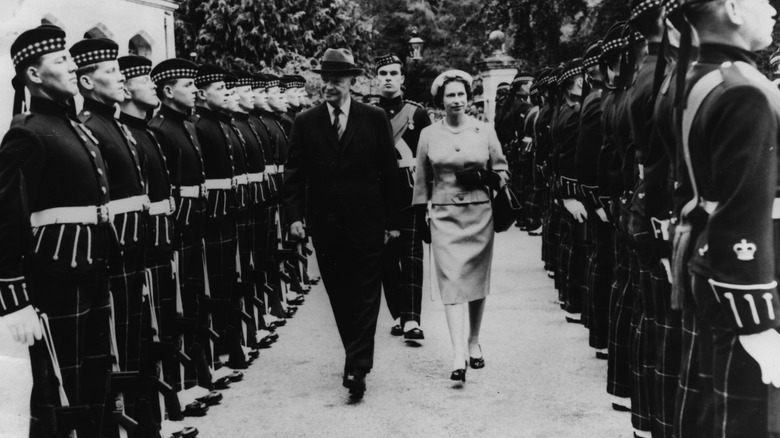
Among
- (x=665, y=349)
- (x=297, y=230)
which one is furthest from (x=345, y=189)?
(x=665, y=349)

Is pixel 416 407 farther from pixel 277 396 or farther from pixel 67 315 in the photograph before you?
pixel 67 315

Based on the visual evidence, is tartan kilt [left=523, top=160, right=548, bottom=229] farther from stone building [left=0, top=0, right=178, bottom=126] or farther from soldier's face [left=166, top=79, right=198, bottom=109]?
soldier's face [left=166, top=79, right=198, bottom=109]

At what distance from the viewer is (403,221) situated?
8.39 m

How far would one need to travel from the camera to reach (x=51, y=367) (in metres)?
4.45

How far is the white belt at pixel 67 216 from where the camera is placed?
4531 millimetres

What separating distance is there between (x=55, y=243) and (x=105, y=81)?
1.14m

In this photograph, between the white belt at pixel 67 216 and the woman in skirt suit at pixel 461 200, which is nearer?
the white belt at pixel 67 216

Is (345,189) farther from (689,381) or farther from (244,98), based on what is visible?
(689,381)

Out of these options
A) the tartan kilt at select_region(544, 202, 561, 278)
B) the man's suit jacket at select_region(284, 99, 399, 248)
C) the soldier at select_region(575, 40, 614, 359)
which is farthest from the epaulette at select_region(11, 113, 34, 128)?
the tartan kilt at select_region(544, 202, 561, 278)

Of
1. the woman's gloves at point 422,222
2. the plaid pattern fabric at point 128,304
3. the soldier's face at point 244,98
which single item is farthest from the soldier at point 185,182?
the soldier's face at point 244,98

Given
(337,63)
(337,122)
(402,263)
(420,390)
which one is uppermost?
(337,63)

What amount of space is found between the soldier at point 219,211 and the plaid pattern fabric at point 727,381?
432cm

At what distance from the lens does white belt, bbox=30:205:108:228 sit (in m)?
4.53

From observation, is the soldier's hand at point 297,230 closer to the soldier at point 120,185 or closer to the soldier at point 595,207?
the soldier at point 120,185
